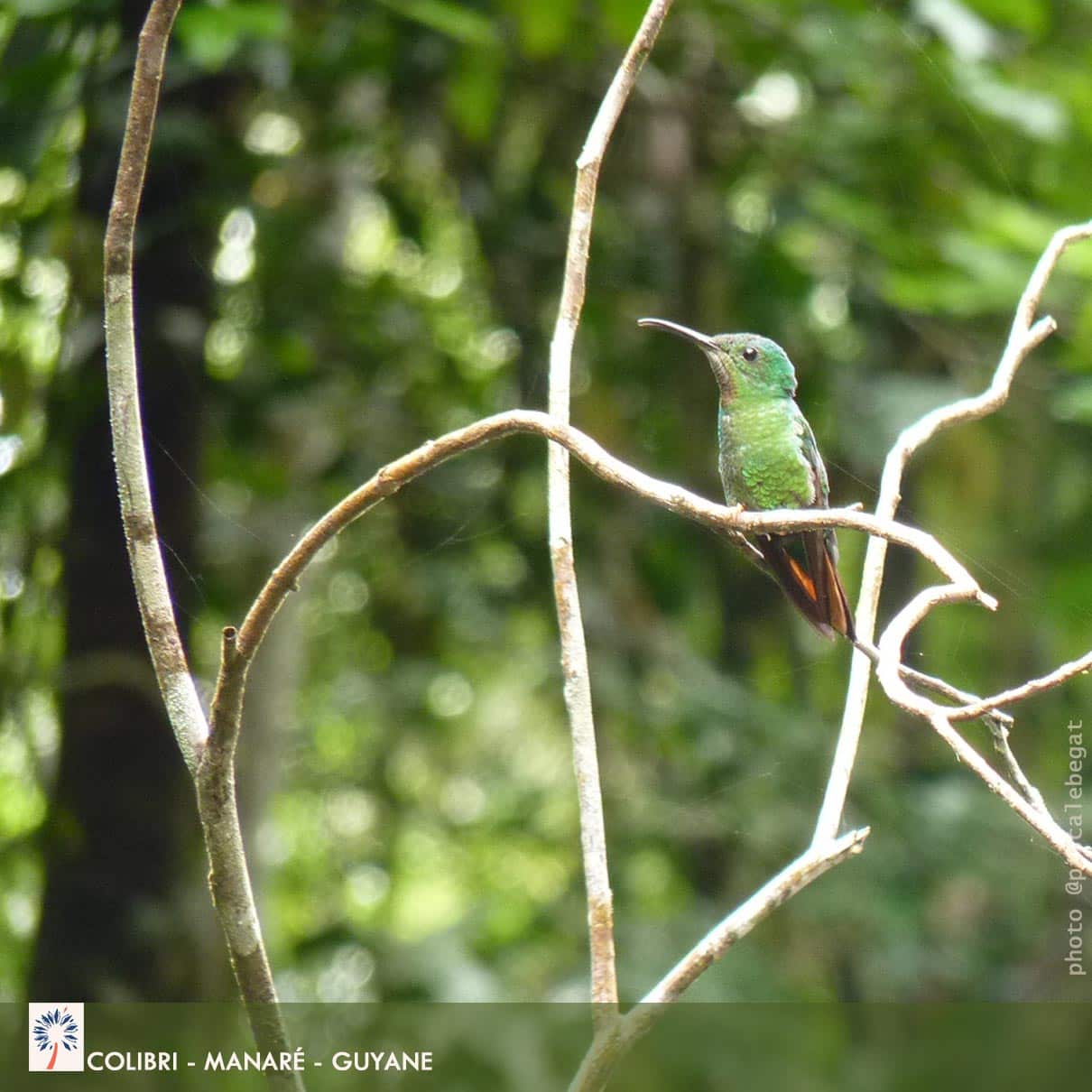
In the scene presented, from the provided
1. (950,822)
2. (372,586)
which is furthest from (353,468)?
(950,822)

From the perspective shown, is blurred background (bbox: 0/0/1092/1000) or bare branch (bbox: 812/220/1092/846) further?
blurred background (bbox: 0/0/1092/1000)

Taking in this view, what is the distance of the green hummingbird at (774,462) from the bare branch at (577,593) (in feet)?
0.23

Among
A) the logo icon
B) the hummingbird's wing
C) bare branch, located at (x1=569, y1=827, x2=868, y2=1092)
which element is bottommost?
the logo icon

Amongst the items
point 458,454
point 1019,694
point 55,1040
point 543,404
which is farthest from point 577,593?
point 55,1040

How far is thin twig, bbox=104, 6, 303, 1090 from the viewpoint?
0.79 metres

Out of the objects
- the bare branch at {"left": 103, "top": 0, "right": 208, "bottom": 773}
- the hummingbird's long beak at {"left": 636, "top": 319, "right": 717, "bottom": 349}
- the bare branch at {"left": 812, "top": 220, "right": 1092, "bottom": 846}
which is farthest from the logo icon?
the hummingbird's long beak at {"left": 636, "top": 319, "right": 717, "bottom": 349}

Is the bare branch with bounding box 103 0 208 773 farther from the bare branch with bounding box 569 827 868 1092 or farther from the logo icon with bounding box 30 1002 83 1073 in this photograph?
the logo icon with bounding box 30 1002 83 1073

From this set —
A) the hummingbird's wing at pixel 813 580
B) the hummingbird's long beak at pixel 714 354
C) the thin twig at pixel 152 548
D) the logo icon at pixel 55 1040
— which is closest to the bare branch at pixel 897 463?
the hummingbird's wing at pixel 813 580

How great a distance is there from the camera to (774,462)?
39.1 inches

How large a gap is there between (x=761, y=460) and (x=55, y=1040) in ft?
2.73

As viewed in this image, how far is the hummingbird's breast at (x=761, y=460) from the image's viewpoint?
0.98 meters

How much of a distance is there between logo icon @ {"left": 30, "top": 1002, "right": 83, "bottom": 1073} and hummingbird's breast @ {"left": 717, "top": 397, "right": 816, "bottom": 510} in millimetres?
780

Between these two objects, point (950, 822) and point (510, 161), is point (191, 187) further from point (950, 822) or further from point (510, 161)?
point (950, 822)

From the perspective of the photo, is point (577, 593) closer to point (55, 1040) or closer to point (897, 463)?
point (897, 463)
